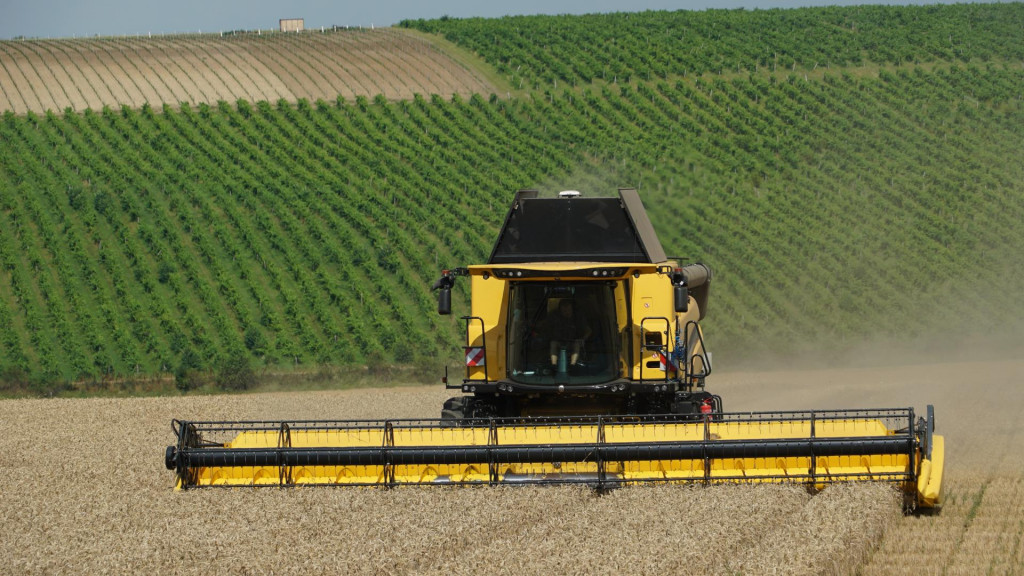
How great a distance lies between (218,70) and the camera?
52812mm

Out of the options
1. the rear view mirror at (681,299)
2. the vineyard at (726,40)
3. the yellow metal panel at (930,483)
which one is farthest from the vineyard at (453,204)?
the yellow metal panel at (930,483)

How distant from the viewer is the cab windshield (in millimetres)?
11977

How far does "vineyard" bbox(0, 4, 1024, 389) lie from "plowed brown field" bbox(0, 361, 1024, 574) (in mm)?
15311

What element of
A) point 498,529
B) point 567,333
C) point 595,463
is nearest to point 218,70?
point 567,333

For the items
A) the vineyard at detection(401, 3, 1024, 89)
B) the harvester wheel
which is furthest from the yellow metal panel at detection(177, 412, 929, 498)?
the vineyard at detection(401, 3, 1024, 89)

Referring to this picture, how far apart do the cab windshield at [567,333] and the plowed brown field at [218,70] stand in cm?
3893

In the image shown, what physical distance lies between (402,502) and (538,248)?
3650 mm

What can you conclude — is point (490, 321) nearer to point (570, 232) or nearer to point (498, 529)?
point (570, 232)

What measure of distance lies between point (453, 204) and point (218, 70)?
59.2 feet

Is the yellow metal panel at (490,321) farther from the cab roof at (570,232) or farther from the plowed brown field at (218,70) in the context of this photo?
the plowed brown field at (218,70)

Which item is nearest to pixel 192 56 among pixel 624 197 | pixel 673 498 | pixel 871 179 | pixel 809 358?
pixel 871 179

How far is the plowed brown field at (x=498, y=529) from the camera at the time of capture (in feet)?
28.6

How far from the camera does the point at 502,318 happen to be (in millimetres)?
12570

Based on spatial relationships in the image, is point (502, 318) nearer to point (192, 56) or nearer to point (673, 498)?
point (673, 498)
